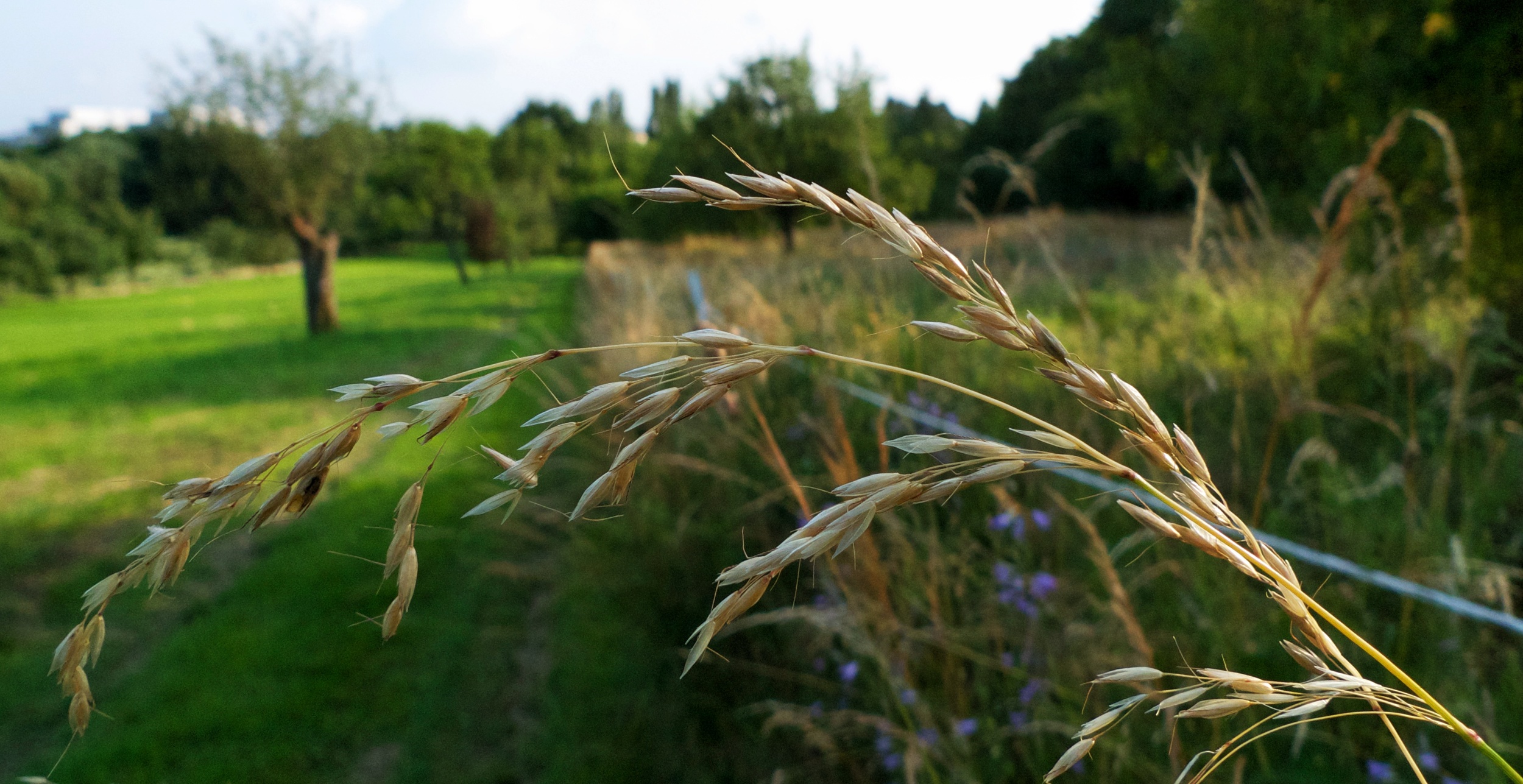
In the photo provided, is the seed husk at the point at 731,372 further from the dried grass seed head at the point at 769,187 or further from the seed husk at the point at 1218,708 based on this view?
the seed husk at the point at 1218,708

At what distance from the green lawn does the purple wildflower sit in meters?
1.61

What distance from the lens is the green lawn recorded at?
383cm

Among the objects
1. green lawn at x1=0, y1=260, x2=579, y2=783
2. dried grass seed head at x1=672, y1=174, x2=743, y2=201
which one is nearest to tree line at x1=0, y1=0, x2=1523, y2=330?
dried grass seed head at x1=672, y1=174, x2=743, y2=201

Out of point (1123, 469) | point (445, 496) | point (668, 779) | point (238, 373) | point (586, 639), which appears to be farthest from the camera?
point (238, 373)

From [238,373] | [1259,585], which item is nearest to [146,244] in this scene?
[238,373]

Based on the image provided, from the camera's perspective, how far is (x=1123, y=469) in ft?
1.86

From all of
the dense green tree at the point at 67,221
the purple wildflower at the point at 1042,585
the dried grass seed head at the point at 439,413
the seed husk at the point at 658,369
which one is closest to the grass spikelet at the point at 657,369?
the seed husk at the point at 658,369

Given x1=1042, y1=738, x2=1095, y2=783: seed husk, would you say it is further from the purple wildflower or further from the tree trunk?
the tree trunk

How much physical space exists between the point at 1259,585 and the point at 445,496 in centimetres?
651

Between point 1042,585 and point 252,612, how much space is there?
5048mm

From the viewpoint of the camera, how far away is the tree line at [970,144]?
436 cm

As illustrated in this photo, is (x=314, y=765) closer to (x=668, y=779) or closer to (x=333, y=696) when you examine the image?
(x=333, y=696)

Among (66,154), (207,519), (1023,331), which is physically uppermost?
(66,154)

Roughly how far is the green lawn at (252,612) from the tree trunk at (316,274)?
677 centimetres
